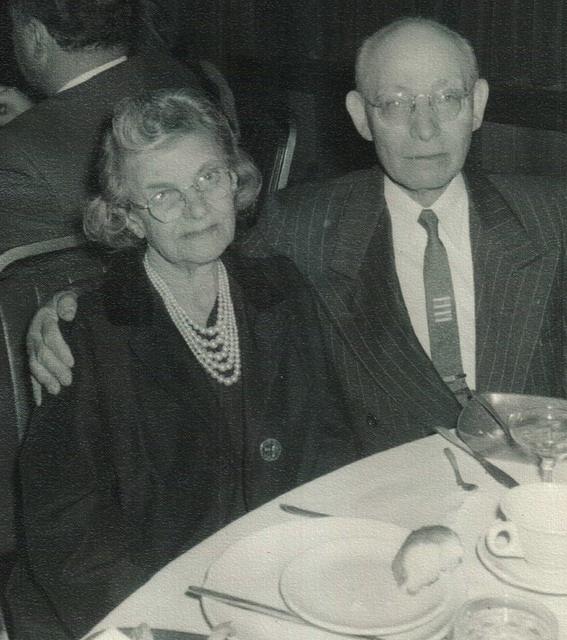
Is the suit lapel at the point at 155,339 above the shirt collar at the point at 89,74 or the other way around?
the other way around

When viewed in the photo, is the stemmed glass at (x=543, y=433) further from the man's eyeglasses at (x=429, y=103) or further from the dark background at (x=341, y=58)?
the dark background at (x=341, y=58)

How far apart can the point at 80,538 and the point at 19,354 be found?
40 cm

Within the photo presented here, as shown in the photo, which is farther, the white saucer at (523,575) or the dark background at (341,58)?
the dark background at (341,58)

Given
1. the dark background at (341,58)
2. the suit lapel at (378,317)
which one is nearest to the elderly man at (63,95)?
the suit lapel at (378,317)

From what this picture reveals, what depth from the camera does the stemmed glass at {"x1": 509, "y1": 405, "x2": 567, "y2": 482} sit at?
1.38 meters

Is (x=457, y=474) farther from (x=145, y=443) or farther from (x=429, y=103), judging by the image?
(x=429, y=103)

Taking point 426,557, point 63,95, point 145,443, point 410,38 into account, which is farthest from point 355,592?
point 63,95

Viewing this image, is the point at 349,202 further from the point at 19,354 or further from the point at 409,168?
the point at 19,354

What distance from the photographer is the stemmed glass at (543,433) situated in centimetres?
138

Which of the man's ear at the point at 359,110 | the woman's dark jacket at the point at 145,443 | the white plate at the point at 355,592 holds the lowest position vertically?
the woman's dark jacket at the point at 145,443

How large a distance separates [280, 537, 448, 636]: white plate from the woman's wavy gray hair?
3.35ft

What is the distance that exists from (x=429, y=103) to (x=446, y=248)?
0.38 m

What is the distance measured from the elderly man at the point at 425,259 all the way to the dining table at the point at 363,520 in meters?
0.59

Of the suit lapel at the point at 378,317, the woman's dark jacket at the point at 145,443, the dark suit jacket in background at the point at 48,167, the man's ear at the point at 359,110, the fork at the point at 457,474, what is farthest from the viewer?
the dark suit jacket in background at the point at 48,167
